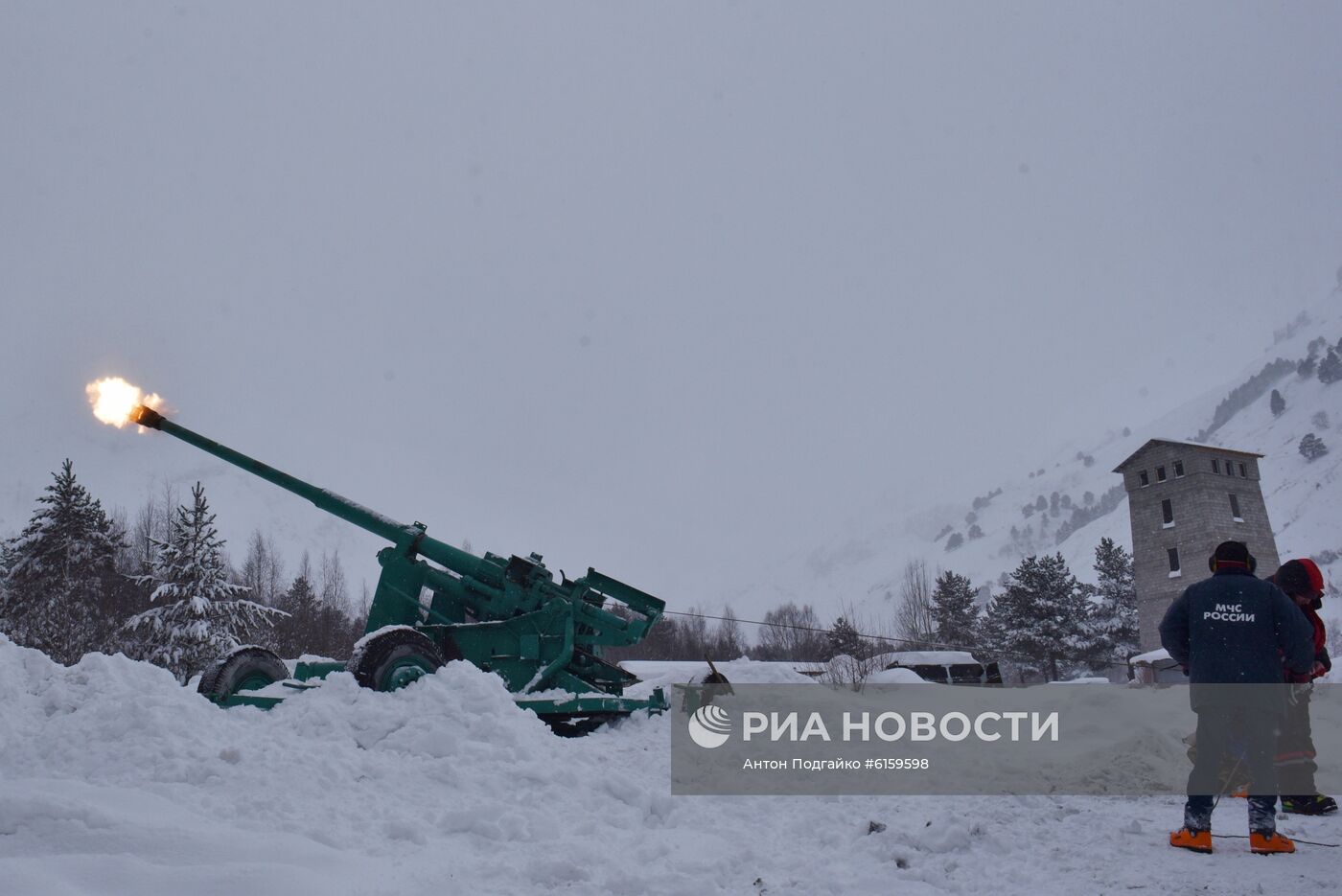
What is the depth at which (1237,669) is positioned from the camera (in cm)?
595

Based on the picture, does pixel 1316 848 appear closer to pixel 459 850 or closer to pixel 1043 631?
pixel 459 850

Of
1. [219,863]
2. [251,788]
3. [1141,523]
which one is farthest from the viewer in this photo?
[1141,523]

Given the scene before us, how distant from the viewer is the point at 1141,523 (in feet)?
174

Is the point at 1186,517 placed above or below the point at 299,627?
above

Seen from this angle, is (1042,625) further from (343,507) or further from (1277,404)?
(1277,404)

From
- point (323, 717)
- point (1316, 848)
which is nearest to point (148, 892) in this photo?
point (323, 717)

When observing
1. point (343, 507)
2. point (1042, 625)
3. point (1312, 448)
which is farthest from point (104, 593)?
point (1312, 448)

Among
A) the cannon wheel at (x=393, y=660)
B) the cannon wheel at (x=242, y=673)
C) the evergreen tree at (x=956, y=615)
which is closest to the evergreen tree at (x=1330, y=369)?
the evergreen tree at (x=956, y=615)

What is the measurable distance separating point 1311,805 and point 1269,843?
1.64 m

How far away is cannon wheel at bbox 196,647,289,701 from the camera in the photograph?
395 inches

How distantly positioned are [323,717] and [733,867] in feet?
13.3

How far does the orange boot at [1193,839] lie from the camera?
5551 mm

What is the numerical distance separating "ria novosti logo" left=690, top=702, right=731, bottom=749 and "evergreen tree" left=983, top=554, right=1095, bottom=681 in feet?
120

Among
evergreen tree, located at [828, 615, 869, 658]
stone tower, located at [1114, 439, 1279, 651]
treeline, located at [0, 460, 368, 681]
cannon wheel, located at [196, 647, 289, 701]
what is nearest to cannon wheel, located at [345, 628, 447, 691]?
cannon wheel, located at [196, 647, 289, 701]
